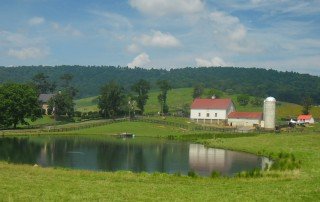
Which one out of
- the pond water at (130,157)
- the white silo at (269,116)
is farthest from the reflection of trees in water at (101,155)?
the white silo at (269,116)

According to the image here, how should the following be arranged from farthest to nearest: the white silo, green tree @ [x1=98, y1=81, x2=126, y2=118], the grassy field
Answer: the grassy field
green tree @ [x1=98, y1=81, x2=126, y2=118]
the white silo

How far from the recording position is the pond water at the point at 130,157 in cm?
4250

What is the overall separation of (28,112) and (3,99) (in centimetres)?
558

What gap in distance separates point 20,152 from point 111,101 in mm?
58938

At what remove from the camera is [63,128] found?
89750mm

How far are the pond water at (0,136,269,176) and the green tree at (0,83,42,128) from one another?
2444 centimetres

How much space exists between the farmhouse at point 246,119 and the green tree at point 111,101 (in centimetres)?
2830

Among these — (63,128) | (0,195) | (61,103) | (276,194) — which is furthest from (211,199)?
(61,103)

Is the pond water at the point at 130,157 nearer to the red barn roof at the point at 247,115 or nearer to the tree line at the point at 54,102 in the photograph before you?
the tree line at the point at 54,102

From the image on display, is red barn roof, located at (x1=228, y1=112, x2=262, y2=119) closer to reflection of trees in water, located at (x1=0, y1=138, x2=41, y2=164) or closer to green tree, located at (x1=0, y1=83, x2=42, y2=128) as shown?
green tree, located at (x1=0, y1=83, x2=42, y2=128)

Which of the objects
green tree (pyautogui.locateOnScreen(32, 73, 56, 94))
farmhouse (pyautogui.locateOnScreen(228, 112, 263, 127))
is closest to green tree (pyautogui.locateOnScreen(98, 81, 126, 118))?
farmhouse (pyautogui.locateOnScreen(228, 112, 263, 127))

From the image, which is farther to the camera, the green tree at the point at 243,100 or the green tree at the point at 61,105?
the green tree at the point at 243,100

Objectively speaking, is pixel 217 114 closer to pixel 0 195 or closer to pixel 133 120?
pixel 133 120

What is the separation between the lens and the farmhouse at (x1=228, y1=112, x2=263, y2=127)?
348 feet
